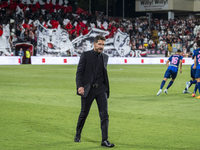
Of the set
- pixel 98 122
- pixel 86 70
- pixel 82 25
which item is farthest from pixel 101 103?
pixel 82 25

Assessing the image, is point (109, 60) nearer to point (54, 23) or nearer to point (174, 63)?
point (54, 23)

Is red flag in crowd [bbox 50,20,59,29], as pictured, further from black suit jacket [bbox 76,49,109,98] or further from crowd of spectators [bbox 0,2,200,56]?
black suit jacket [bbox 76,49,109,98]

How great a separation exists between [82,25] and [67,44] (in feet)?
14.4

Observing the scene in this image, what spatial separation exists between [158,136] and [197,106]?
4.48 metres

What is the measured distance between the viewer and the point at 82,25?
44.1 m

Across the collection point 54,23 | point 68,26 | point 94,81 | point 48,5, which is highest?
point 48,5

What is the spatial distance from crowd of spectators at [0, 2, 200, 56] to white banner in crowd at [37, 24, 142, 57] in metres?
0.74

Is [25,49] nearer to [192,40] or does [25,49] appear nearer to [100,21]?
[100,21]

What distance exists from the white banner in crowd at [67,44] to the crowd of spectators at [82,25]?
2.44 feet

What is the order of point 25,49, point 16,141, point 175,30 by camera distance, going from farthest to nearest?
point 175,30 → point 25,49 → point 16,141

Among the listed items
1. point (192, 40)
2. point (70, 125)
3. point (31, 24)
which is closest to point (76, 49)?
point (31, 24)

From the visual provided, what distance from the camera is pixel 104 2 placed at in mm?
57875

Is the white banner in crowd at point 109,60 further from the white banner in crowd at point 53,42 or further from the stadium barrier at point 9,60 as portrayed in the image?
the white banner in crowd at point 53,42

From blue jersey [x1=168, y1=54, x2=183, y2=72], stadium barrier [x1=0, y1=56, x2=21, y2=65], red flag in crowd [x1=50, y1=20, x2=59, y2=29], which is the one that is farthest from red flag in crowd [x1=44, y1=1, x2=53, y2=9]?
blue jersey [x1=168, y1=54, x2=183, y2=72]
